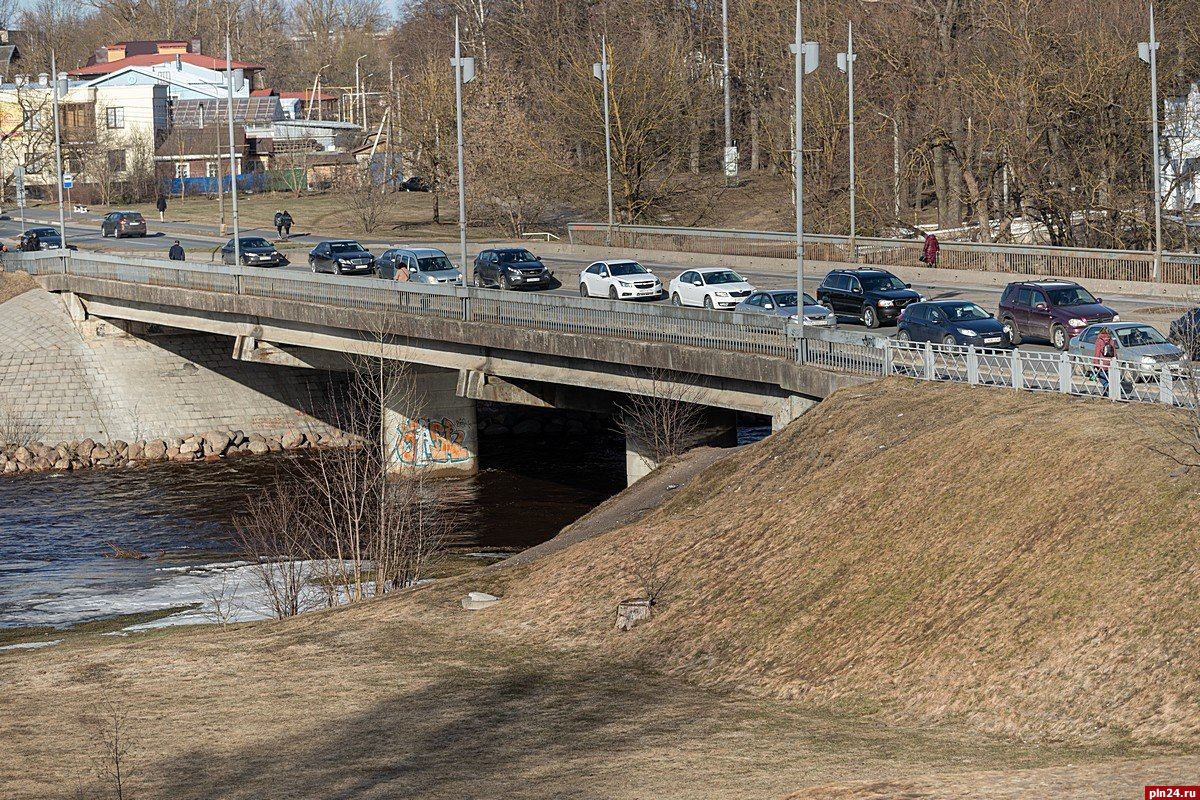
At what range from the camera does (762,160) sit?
101 metres

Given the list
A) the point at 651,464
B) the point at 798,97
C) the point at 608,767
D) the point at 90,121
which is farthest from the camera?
the point at 90,121

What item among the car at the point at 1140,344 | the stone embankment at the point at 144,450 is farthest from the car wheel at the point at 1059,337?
the stone embankment at the point at 144,450

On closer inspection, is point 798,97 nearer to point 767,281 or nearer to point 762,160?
point 767,281

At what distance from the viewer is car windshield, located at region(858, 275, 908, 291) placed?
42.5 meters

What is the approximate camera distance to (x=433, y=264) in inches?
2188

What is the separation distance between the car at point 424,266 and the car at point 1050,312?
21.8 metres

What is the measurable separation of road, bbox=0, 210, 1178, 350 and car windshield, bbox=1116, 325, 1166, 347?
698cm

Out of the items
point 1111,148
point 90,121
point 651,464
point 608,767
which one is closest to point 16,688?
point 608,767

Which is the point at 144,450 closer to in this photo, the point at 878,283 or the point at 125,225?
the point at 878,283

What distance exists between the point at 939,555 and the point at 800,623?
85.1 inches

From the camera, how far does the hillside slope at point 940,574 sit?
1786cm

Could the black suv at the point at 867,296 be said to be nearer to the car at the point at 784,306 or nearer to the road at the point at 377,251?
the road at the point at 377,251

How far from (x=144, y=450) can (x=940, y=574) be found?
39.6m

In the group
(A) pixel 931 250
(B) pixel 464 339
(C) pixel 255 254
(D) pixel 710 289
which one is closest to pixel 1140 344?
(D) pixel 710 289
